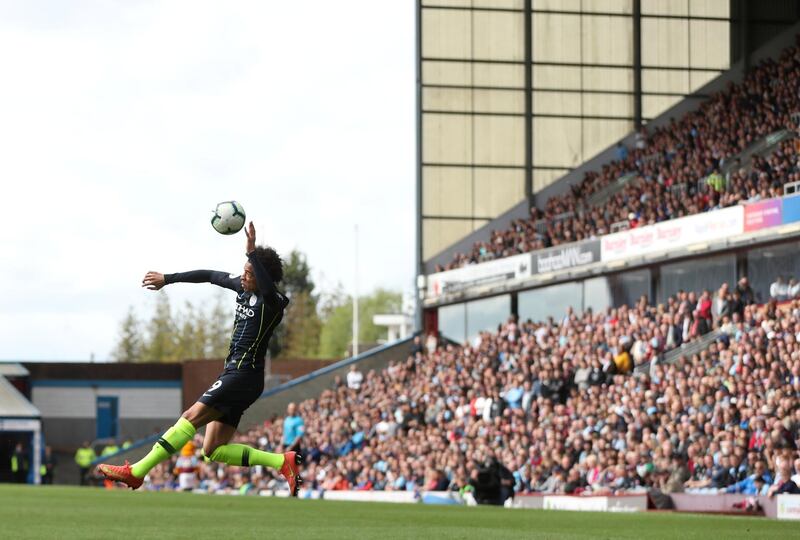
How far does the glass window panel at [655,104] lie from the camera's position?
1955 inches

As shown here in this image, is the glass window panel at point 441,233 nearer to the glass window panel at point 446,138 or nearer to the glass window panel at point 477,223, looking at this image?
the glass window panel at point 477,223

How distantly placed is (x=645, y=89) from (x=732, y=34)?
3648mm

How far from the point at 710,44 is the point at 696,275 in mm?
15408

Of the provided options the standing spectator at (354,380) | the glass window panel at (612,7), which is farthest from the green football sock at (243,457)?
the glass window panel at (612,7)

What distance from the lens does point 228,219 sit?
42.6 feet

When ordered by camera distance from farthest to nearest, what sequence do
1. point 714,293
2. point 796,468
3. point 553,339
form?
point 553,339, point 714,293, point 796,468

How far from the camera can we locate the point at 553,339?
124 feet

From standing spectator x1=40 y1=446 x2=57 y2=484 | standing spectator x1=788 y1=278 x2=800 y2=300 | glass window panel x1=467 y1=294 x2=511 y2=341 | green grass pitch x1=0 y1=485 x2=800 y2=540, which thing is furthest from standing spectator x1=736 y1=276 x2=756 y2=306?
standing spectator x1=40 y1=446 x2=57 y2=484

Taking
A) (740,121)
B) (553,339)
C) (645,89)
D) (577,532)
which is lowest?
(577,532)

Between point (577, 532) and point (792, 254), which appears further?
point (792, 254)

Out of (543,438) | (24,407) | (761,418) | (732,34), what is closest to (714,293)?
(543,438)

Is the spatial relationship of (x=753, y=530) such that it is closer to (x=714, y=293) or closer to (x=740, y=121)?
(x=714, y=293)

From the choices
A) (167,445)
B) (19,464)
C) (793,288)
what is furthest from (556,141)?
(167,445)

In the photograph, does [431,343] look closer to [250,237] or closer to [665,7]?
[665,7]
